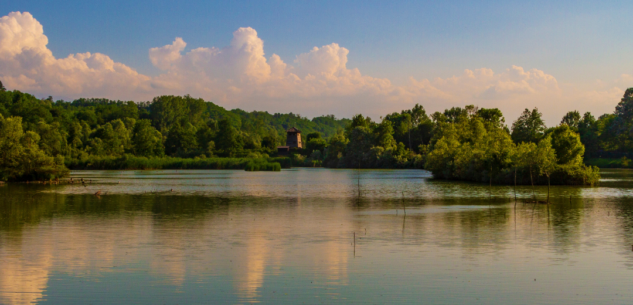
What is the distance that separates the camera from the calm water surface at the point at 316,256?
1199 cm

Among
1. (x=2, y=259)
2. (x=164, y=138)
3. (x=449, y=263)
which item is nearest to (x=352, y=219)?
(x=449, y=263)

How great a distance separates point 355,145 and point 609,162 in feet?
201

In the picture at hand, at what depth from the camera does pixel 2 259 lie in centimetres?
1558

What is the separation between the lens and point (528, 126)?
130250 millimetres

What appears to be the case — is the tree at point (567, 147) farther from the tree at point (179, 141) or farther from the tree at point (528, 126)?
the tree at point (179, 141)

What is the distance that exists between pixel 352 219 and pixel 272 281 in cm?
1352

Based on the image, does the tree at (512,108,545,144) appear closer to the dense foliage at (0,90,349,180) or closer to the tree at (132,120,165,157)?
the dense foliage at (0,90,349,180)

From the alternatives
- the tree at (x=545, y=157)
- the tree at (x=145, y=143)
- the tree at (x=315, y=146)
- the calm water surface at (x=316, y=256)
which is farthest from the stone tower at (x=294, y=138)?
the calm water surface at (x=316, y=256)

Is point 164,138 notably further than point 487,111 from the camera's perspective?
Yes

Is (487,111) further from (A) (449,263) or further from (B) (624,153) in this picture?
(A) (449,263)

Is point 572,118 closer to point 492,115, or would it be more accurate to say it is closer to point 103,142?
point 492,115

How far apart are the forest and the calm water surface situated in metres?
27.6

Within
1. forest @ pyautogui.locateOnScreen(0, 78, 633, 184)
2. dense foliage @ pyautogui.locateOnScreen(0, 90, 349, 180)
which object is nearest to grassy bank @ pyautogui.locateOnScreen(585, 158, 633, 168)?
forest @ pyautogui.locateOnScreen(0, 78, 633, 184)

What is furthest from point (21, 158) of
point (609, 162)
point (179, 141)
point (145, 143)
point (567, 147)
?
point (609, 162)
